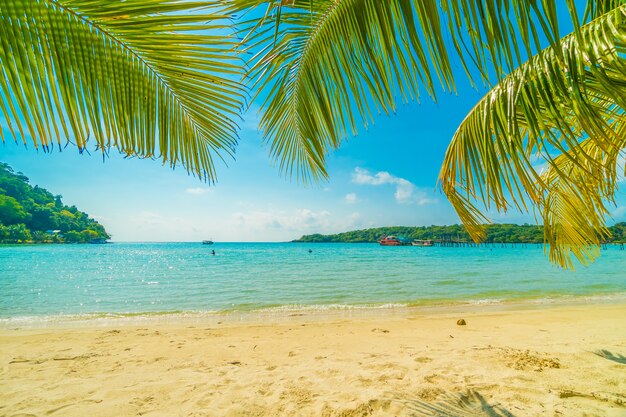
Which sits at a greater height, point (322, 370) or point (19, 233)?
point (19, 233)

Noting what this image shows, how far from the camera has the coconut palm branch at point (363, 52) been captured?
3.12ft

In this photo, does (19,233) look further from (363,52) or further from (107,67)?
(363,52)

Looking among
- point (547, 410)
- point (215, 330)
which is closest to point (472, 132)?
point (547, 410)

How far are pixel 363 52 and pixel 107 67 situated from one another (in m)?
0.90

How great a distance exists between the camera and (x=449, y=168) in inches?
97.2

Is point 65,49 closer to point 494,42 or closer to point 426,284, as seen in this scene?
point 494,42

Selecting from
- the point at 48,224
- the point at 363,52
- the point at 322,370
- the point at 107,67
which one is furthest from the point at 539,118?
the point at 48,224

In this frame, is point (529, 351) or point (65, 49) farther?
point (529, 351)

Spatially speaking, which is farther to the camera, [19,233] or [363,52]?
[19,233]

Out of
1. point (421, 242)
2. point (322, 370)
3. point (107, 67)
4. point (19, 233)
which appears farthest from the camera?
point (421, 242)

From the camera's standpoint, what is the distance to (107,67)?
1076 mm

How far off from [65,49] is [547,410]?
4.19 meters

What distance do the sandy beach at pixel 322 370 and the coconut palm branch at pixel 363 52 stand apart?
8.97 feet

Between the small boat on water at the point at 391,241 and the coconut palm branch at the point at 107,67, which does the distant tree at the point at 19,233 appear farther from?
the coconut palm branch at the point at 107,67
